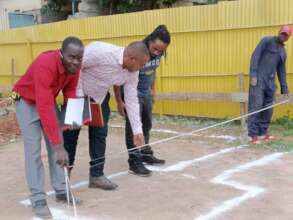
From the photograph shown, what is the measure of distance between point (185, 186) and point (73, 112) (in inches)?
63.5

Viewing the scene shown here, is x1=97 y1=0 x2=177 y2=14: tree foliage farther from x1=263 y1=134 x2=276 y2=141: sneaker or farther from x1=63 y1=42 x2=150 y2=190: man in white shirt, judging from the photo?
x1=63 y1=42 x2=150 y2=190: man in white shirt

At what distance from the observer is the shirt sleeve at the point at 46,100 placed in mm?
4113

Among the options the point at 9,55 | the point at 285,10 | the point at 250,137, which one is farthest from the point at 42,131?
the point at 9,55

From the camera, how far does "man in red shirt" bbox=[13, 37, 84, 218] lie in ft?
13.5

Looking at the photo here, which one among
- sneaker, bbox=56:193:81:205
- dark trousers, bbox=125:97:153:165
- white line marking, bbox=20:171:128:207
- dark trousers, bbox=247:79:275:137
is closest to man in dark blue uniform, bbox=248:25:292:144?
dark trousers, bbox=247:79:275:137

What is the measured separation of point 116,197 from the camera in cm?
507

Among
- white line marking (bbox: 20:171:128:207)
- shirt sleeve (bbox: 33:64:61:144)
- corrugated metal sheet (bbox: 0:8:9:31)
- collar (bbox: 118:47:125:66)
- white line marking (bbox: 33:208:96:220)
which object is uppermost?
corrugated metal sheet (bbox: 0:8:9:31)

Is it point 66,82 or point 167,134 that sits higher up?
point 66,82

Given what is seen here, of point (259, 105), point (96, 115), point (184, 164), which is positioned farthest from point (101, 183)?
point (259, 105)

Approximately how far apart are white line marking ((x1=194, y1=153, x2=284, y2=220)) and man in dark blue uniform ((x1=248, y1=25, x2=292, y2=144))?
87 cm

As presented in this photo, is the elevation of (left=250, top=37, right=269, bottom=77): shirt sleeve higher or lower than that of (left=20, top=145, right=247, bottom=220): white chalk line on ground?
higher

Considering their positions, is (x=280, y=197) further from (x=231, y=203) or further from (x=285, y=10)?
(x=285, y=10)

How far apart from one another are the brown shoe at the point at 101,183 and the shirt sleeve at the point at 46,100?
1.28 m

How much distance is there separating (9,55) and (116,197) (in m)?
10.2
